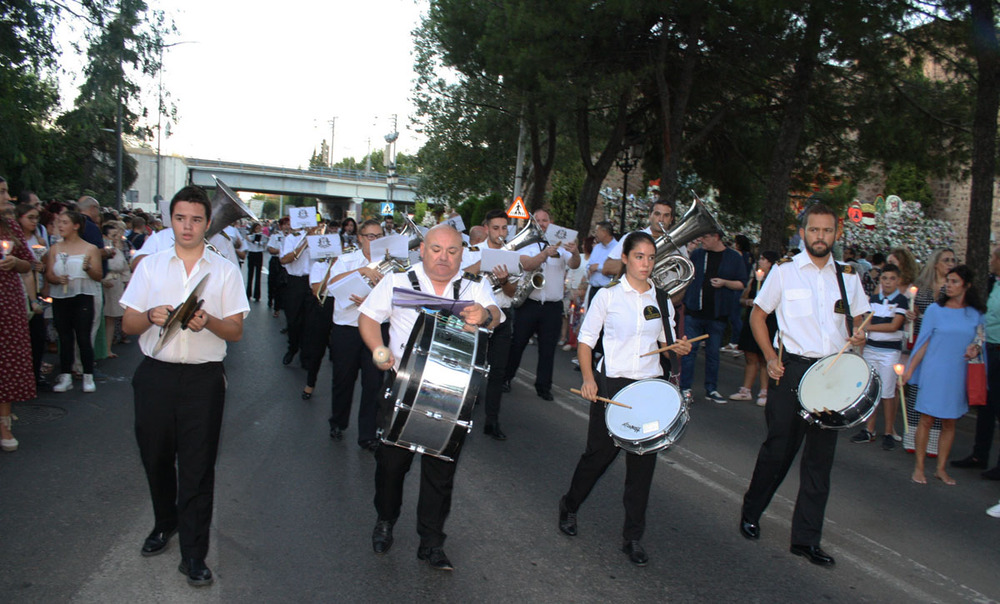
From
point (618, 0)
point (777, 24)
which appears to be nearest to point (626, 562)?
point (777, 24)

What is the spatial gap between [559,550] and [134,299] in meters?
2.70

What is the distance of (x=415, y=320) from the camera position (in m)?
4.29

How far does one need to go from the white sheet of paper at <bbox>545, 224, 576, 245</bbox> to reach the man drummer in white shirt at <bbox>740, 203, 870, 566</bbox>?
3853 millimetres

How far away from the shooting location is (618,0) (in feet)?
51.5

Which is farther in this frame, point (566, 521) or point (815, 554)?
point (566, 521)

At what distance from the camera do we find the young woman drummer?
4.58 metres

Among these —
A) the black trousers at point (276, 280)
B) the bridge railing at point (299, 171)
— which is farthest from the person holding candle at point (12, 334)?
the bridge railing at point (299, 171)

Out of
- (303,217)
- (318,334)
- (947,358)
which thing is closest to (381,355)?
(318,334)

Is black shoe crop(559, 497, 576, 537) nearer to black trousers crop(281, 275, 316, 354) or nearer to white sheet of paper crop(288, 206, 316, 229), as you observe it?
black trousers crop(281, 275, 316, 354)

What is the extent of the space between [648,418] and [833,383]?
1.13 metres

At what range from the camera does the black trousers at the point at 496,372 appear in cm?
729

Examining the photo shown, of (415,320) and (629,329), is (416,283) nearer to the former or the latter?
(415,320)

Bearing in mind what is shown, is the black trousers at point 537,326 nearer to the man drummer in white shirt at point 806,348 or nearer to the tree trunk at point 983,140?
the man drummer in white shirt at point 806,348

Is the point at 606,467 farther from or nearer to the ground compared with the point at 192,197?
nearer to the ground
